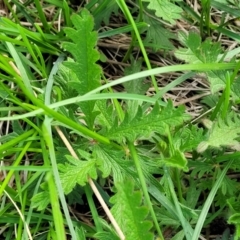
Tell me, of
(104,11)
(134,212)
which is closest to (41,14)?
(104,11)

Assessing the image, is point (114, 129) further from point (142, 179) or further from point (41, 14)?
point (41, 14)

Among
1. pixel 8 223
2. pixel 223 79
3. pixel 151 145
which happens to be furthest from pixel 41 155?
pixel 223 79

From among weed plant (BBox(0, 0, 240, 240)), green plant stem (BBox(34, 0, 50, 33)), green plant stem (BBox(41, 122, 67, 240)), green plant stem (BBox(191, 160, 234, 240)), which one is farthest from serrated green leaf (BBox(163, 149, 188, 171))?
green plant stem (BBox(34, 0, 50, 33))

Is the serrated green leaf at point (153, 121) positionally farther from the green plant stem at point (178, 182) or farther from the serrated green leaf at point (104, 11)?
the serrated green leaf at point (104, 11)

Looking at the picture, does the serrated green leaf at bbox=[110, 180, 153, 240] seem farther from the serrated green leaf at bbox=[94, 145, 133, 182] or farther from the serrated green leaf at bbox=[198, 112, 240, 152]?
the serrated green leaf at bbox=[198, 112, 240, 152]

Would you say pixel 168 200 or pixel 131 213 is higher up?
pixel 131 213

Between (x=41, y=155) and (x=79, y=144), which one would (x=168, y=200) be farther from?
(x=41, y=155)

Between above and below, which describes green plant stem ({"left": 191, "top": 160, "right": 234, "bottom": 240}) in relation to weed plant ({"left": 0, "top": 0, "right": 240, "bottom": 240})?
below
